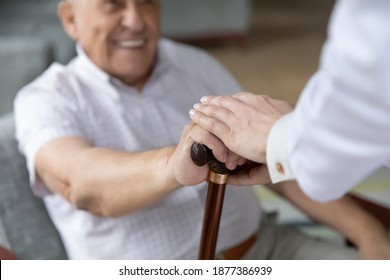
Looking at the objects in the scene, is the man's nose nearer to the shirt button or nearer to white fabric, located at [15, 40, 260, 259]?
white fabric, located at [15, 40, 260, 259]

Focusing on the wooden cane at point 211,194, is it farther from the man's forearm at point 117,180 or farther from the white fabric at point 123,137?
the white fabric at point 123,137

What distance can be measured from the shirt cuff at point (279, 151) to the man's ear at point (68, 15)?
0.95 m

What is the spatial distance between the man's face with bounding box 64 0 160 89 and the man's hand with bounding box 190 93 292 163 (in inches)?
24.1

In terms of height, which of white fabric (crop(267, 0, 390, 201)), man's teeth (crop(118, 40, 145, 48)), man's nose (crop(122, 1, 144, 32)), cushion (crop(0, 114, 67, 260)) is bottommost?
cushion (crop(0, 114, 67, 260))

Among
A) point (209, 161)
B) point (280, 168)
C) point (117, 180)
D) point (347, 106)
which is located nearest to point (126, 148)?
point (117, 180)

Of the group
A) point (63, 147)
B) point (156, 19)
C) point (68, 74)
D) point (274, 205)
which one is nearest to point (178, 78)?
point (156, 19)

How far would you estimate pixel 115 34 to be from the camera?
172 cm

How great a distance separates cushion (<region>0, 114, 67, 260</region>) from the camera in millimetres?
1546

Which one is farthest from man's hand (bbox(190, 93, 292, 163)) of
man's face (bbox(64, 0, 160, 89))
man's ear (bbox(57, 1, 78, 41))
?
man's ear (bbox(57, 1, 78, 41))

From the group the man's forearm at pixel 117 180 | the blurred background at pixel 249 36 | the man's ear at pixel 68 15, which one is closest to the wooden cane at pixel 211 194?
the man's forearm at pixel 117 180

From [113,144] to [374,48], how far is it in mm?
982

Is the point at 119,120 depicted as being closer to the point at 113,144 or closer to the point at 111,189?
the point at 113,144

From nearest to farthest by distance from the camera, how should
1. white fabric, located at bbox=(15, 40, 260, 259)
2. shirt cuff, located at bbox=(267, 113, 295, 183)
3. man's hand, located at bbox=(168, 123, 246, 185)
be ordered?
shirt cuff, located at bbox=(267, 113, 295, 183) < man's hand, located at bbox=(168, 123, 246, 185) < white fabric, located at bbox=(15, 40, 260, 259)

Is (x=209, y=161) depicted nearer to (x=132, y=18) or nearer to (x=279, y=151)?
(x=279, y=151)
